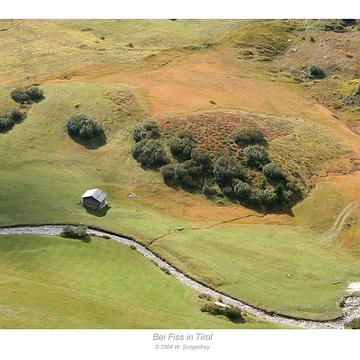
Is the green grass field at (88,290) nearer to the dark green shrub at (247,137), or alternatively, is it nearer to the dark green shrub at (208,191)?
the dark green shrub at (208,191)

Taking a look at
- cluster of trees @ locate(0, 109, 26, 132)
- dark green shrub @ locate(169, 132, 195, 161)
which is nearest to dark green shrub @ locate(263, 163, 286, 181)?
dark green shrub @ locate(169, 132, 195, 161)

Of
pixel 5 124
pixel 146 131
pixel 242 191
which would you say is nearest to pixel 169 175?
pixel 242 191

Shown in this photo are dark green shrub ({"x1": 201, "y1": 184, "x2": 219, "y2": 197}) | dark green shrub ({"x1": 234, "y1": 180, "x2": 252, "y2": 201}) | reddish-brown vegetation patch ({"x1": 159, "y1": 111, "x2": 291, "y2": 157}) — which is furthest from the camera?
reddish-brown vegetation patch ({"x1": 159, "y1": 111, "x2": 291, "y2": 157})

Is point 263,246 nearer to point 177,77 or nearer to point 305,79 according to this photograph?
point 177,77

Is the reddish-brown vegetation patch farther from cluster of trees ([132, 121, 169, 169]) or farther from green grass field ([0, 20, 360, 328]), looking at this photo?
cluster of trees ([132, 121, 169, 169])

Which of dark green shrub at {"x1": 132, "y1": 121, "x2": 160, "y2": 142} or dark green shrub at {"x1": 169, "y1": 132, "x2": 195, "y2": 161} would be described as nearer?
dark green shrub at {"x1": 169, "y1": 132, "x2": 195, "y2": 161}

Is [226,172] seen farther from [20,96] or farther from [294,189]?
[20,96]

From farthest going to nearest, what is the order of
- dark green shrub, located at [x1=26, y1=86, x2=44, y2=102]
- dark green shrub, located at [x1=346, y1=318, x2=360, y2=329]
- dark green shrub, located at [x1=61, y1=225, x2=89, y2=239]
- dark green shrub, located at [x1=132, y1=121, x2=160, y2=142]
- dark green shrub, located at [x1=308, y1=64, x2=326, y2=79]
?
dark green shrub, located at [x1=308, y1=64, x2=326, y2=79] → dark green shrub, located at [x1=26, y1=86, x2=44, y2=102] → dark green shrub, located at [x1=132, y1=121, x2=160, y2=142] → dark green shrub, located at [x1=61, y1=225, x2=89, y2=239] → dark green shrub, located at [x1=346, y1=318, x2=360, y2=329]
